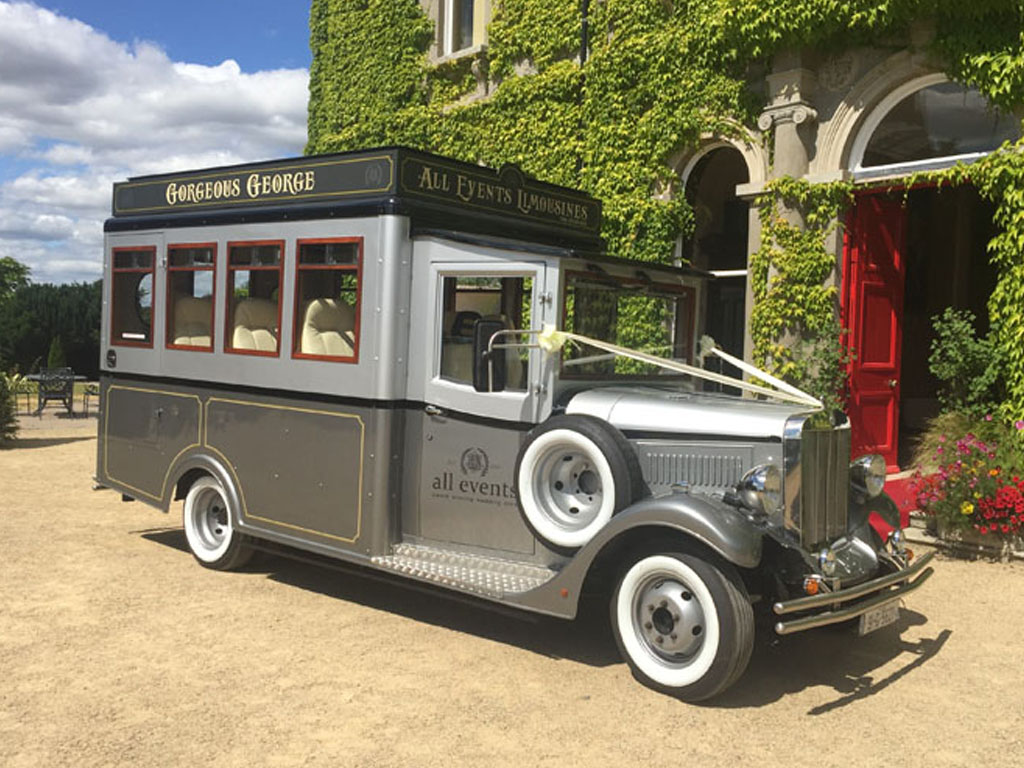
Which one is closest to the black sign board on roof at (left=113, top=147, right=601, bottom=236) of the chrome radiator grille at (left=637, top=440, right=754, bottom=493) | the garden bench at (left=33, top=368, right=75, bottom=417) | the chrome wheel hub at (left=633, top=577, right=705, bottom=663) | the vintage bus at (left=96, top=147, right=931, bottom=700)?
the vintage bus at (left=96, top=147, right=931, bottom=700)

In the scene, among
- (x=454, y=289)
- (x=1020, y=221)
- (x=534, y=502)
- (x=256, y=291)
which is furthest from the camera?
(x=1020, y=221)

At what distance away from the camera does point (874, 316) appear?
9.99 m

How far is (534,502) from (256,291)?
111 inches

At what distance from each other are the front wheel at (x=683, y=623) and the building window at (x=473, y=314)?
138 cm

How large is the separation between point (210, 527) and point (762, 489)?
4.49 meters

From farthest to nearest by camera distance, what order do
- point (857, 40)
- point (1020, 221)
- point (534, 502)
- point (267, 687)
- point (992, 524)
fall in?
point (857, 40)
point (1020, 221)
point (992, 524)
point (534, 502)
point (267, 687)

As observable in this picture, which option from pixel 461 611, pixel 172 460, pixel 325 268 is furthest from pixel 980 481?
pixel 172 460

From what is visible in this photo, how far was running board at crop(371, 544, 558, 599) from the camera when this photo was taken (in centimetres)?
524

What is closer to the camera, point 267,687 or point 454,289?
point 267,687

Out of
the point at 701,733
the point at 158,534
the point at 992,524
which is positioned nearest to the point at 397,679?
the point at 701,733

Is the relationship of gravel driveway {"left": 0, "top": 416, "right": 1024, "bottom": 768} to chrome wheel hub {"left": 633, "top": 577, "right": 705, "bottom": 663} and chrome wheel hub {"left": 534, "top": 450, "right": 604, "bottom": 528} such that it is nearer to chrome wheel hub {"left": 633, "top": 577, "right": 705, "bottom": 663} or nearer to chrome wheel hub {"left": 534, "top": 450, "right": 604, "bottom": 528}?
chrome wheel hub {"left": 633, "top": 577, "right": 705, "bottom": 663}

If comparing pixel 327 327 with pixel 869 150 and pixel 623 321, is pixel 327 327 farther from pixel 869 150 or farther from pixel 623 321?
pixel 869 150

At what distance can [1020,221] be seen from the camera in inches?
329

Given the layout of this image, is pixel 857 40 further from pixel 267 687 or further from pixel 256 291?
pixel 267 687
